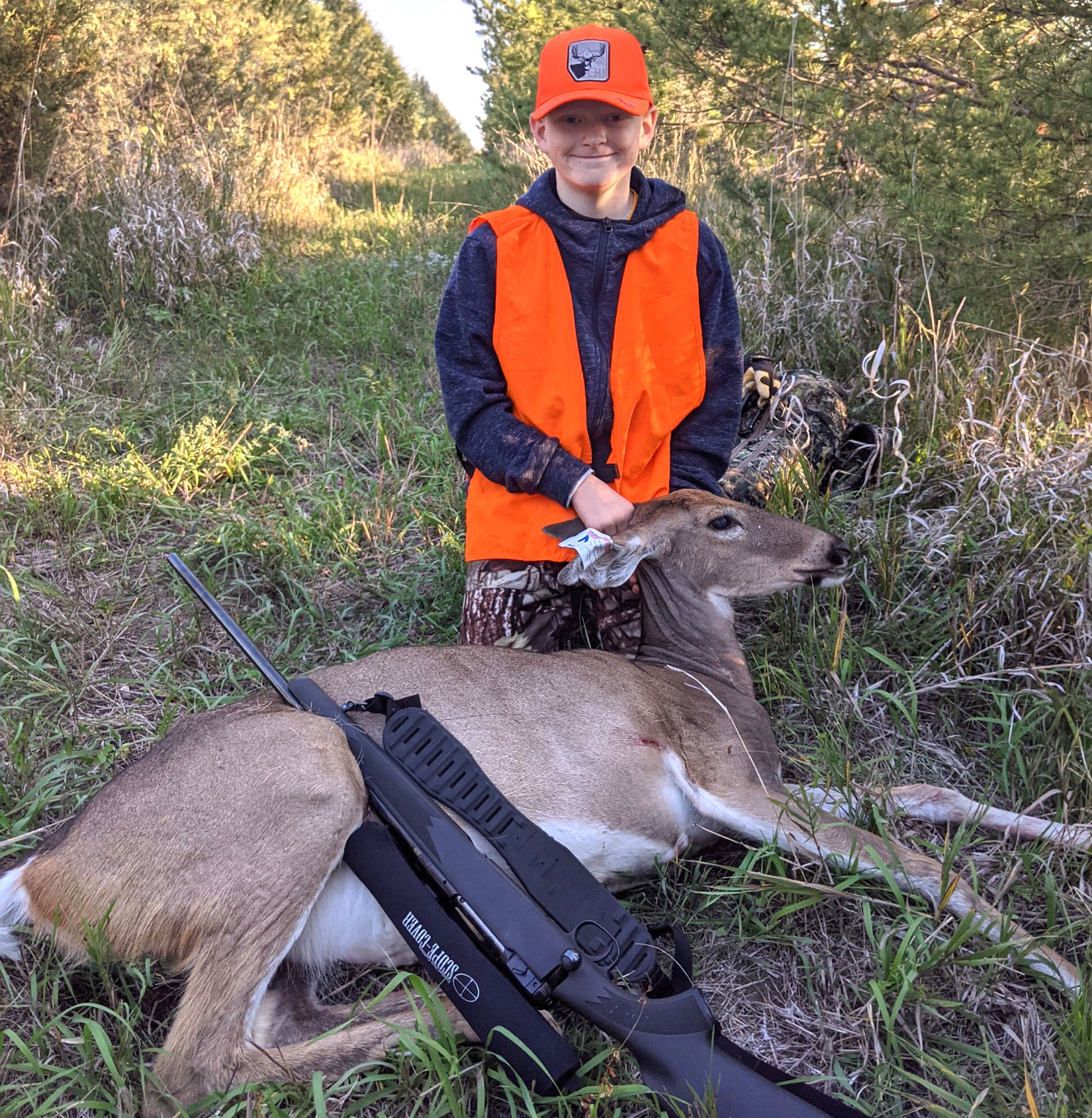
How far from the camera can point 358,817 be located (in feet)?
7.97

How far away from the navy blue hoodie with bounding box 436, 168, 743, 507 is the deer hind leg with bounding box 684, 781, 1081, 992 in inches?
46.2

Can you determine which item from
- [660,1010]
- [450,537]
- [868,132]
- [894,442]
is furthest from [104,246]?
[660,1010]

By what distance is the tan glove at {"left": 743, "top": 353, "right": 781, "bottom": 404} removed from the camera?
4.43 metres

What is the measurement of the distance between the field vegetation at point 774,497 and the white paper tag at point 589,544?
832 millimetres

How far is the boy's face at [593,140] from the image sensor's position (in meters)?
3.21

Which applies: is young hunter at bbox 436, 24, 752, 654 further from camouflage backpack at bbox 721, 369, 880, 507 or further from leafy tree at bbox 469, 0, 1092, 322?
leafy tree at bbox 469, 0, 1092, 322

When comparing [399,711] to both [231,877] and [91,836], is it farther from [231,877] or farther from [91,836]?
[91,836]

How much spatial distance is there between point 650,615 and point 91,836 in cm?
192

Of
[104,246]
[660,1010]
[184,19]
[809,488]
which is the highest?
[184,19]

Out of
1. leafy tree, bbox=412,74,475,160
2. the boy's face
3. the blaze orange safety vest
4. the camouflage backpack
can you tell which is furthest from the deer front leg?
leafy tree, bbox=412,74,475,160

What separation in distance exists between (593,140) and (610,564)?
1445 mm

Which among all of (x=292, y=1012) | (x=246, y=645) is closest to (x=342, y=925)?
(x=292, y=1012)

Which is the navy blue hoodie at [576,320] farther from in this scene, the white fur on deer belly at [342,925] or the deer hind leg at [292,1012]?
the deer hind leg at [292,1012]

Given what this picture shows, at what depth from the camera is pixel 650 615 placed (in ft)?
11.3
